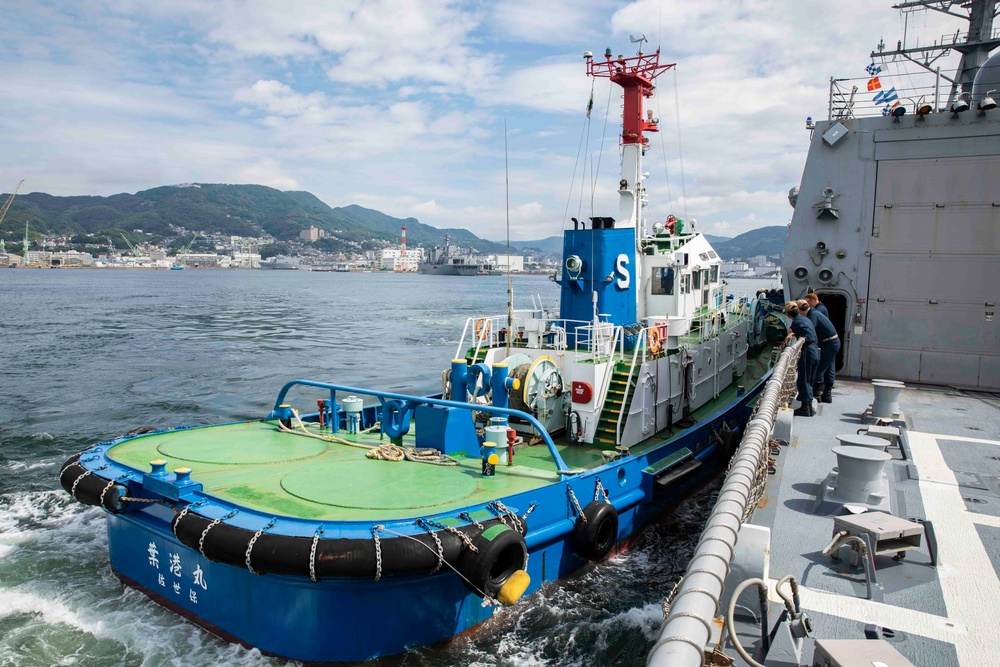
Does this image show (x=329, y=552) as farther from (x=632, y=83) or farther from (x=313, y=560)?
(x=632, y=83)

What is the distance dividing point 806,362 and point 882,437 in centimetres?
165

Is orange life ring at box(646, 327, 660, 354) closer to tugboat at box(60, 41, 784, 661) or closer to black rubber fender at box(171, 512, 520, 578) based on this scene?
tugboat at box(60, 41, 784, 661)

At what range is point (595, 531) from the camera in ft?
25.4

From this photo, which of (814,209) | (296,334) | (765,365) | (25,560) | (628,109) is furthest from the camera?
(296,334)

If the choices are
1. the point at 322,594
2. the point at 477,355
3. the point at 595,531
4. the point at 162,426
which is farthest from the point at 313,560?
the point at 162,426

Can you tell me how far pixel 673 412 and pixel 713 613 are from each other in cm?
923

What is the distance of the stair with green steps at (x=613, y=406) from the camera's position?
32.7ft

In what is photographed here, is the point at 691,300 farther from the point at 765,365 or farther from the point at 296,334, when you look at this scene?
the point at 296,334

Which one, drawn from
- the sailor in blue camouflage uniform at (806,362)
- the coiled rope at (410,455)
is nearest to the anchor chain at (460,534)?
the coiled rope at (410,455)

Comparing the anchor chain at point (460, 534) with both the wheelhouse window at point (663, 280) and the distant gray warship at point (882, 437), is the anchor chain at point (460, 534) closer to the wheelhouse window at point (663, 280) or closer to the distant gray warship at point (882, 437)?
the distant gray warship at point (882, 437)

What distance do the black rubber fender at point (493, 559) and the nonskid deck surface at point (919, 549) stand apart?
233 centimetres

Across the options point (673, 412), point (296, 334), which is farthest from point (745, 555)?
point (296, 334)

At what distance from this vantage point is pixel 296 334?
34.3m

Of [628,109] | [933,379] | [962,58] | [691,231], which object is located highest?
[962,58]
